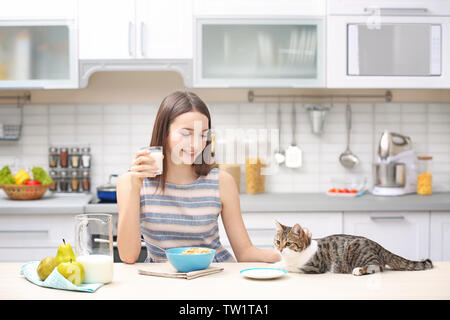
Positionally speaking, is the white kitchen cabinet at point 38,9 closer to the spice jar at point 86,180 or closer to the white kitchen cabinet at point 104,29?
the white kitchen cabinet at point 104,29

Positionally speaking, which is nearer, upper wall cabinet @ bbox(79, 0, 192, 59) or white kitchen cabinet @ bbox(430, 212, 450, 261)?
white kitchen cabinet @ bbox(430, 212, 450, 261)

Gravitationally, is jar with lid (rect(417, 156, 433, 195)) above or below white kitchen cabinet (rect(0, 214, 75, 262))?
above

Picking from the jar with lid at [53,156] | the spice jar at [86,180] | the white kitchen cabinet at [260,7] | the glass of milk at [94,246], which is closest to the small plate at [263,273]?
the glass of milk at [94,246]

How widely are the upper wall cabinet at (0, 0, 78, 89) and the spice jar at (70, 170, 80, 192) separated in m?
0.57

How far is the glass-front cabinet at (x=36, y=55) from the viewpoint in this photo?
323cm

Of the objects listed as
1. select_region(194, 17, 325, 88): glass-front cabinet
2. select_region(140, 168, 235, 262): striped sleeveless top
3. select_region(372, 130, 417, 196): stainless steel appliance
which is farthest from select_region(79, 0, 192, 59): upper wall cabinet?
select_region(140, 168, 235, 262): striped sleeveless top

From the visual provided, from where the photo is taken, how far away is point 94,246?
151 cm

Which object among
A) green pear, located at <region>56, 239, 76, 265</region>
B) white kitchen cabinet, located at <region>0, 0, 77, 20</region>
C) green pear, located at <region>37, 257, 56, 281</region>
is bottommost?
green pear, located at <region>37, 257, 56, 281</region>

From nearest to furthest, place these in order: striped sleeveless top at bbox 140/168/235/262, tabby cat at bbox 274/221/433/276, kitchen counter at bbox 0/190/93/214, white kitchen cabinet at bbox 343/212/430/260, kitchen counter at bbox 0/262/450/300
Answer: kitchen counter at bbox 0/262/450/300
tabby cat at bbox 274/221/433/276
striped sleeveless top at bbox 140/168/235/262
kitchen counter at bbox 0/190/93/214
white kitchen cabinet at bbox 343/212/430/260

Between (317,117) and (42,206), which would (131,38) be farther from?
(317,117)

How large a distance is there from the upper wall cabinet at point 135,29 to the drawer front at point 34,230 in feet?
3.10

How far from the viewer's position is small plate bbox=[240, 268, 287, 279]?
1.53 m

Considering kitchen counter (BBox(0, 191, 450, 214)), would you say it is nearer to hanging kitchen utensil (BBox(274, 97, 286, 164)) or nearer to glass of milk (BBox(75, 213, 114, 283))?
hanging kitchen utensil (BBox(274, 97, 286, 164))

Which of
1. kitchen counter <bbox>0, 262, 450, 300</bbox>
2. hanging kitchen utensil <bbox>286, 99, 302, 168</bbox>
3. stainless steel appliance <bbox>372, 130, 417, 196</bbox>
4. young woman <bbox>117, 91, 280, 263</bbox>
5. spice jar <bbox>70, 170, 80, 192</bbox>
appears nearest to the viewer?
kitchen counter <bbox>0, 262, 450, 300</bbox>
